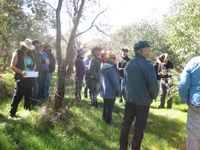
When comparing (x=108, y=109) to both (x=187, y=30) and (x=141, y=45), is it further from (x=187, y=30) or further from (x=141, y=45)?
(x=187, y=30)

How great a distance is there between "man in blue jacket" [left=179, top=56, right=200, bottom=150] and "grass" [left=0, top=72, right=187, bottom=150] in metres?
2.04

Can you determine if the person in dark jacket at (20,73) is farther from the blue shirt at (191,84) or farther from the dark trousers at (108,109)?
the blue shirt at (191,84)

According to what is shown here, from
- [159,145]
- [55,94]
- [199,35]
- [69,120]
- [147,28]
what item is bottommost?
[159,145]

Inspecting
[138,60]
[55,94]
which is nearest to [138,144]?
[138,60]

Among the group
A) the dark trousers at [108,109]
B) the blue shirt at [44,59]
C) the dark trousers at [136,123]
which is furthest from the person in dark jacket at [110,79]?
the blue shirt at [44,59]

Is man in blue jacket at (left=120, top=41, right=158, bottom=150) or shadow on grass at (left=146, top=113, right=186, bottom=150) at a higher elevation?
man in blue jacket at (left=120, top=41, right=158, bottom=150)

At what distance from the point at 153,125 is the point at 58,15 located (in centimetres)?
433

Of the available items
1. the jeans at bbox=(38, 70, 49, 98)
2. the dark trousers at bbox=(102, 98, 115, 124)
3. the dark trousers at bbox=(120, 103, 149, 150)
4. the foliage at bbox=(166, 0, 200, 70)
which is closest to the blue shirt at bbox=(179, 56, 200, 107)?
the dark trousers at bbox=(120, 103, 149, 150)

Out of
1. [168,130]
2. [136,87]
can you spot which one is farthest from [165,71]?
[136,87]

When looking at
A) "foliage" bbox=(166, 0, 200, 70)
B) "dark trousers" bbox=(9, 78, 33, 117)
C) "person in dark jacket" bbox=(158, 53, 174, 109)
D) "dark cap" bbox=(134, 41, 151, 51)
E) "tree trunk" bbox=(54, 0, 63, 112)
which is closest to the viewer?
"dark cap" bbox=(134, 41, 151, 51)

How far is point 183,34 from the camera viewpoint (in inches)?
444

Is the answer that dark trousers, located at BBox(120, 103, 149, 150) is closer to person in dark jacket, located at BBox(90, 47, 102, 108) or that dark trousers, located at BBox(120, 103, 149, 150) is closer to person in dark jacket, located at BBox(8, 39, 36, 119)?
person in dark jacket, located at BBox(8, 39, 36, 119)

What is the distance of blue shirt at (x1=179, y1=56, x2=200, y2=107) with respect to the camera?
5539 mm

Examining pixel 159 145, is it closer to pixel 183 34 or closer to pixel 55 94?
pixel 55 94
